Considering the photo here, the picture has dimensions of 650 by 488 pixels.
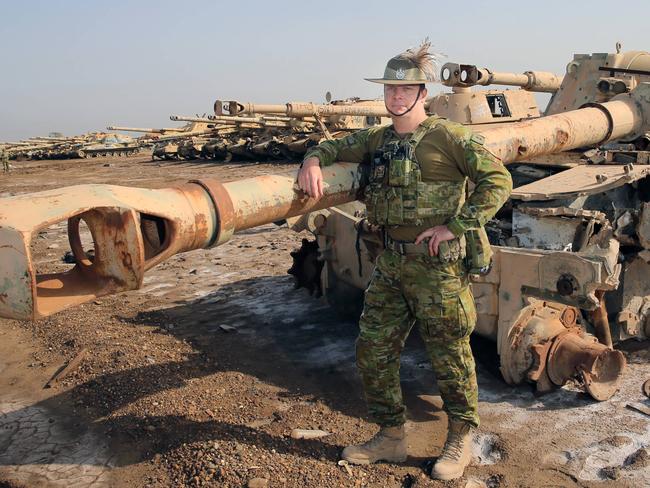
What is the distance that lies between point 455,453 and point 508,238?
163 centimetres

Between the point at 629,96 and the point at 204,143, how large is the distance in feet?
81.2

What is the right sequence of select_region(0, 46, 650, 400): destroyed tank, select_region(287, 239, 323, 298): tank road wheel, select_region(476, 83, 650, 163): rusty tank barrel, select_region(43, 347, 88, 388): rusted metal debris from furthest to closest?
1. select_region(287, 239, 323, 298): tank road wheel
2. select_region(43, 347, 88, 388): rusted metal debris
3. select_region(476, 83, 650, 163): rusty tank barrel
4. select_region(0, 46, 650, 400): destroyed tank

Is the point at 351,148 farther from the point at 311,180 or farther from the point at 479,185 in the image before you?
the point at 479,185

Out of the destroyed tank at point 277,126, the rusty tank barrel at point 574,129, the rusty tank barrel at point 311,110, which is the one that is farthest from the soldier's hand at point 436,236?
the rusty tank barrel at point 311,110

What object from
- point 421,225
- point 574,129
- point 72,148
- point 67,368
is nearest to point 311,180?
point 421,225

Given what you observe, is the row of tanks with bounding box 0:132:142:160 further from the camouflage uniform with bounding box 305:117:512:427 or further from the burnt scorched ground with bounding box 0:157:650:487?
the camouflage uniform with bounding box 305:117:512:427

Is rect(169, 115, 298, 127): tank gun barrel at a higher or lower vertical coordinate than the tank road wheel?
higher

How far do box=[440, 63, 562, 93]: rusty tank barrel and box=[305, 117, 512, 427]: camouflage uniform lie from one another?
3568 millimetres

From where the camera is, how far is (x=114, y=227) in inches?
102

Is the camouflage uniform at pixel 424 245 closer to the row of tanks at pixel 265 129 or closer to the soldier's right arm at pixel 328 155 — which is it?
the soldier's right arm at pixel 328 155

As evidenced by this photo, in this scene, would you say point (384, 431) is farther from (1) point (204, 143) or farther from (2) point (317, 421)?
(1) point (204, 143)

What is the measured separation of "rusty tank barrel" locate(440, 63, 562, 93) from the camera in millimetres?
7258

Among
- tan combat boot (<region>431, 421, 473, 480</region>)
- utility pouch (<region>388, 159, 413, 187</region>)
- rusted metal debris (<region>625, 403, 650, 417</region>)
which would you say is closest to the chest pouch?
utility pouch (<region>388, 159, 413, 187</region>)

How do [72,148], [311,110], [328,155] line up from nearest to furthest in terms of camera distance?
[328,155]
[311,110]
[72,148]
